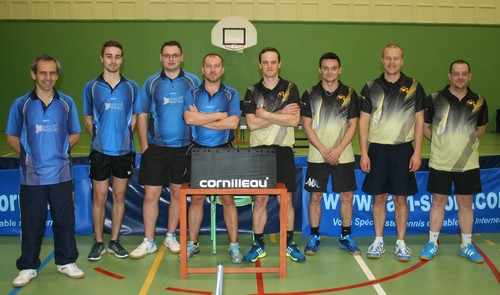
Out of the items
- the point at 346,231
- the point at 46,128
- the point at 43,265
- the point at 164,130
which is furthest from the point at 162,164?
the point at 346,231

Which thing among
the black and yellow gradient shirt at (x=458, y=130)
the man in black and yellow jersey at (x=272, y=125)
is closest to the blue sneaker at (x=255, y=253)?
the man in black and yellow jersey at (x=272, y=125)

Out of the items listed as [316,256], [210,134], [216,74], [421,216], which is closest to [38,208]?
[210,134]

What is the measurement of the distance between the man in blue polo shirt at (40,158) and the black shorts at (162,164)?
819 mm

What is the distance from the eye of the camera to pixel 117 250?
541cm

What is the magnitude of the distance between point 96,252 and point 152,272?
28.9 inches

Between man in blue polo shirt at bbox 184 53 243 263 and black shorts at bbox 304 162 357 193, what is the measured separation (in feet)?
2.80

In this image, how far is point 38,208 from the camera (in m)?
4.66

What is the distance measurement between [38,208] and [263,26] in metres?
10.8

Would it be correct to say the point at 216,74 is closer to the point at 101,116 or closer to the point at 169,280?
the point at 101,116

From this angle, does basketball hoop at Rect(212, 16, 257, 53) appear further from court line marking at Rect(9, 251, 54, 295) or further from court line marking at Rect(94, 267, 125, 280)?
court line marking at Rect(94, 267, 125, 280)

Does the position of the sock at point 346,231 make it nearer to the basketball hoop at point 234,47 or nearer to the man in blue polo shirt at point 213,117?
the man in blue polo shirt at point 213,117

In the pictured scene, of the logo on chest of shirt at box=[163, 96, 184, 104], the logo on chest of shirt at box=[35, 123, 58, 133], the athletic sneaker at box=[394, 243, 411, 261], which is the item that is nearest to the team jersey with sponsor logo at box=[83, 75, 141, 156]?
the logo on chest of shirt at box=[163, 96, 184, 104]

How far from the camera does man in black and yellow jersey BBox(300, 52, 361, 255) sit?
5.36 m

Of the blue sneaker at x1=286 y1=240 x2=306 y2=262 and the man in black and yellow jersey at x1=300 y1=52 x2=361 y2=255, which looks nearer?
the blue sneaker at x1=286 y1=240 x2=306 y2=262
